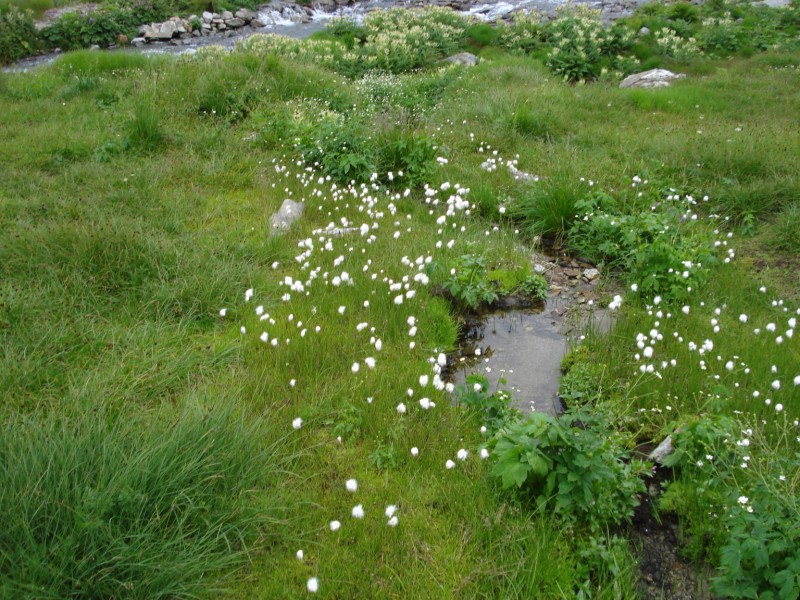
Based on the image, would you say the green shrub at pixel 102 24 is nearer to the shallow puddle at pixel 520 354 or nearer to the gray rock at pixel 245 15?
the gray rock at pixel 245 15

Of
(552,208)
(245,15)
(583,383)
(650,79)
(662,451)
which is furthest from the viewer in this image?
(245,15)

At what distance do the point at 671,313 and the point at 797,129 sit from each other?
5.92 m

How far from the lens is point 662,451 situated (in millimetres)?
4199

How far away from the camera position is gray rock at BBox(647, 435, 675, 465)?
4.17m

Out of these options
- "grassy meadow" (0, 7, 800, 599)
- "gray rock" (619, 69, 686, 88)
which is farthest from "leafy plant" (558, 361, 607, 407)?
"gray rock" (619, 69, 686, 88)

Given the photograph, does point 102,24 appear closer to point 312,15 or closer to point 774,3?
point 312,15

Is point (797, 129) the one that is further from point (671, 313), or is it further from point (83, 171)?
point (83, 171)

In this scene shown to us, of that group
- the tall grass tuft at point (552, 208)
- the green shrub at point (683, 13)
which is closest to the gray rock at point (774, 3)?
the green shrub at point (683, 13)

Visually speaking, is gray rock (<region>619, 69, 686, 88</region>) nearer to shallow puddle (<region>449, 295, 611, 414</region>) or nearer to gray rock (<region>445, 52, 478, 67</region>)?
gray rock (<region>445, 52, 478, 67</region>)

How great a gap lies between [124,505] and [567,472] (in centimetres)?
245

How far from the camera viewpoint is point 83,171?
8.13 m

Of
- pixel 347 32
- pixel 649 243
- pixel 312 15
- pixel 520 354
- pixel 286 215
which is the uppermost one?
pixel 649 243

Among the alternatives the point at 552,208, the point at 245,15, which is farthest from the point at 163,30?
the point at 552,208

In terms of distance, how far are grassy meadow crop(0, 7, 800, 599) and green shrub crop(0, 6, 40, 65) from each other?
37.9 ft
